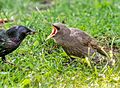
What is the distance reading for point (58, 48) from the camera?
29.3 ft

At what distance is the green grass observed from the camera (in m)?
7.52

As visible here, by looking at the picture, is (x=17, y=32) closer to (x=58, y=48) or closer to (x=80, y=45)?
(x=80, y=45)

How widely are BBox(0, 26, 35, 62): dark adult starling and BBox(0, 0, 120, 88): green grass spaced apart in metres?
0.25

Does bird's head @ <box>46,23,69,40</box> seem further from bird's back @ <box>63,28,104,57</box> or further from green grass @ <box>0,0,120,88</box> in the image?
green grass @ <box>0,0,120,88</box>

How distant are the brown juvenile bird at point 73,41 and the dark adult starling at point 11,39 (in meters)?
0.39

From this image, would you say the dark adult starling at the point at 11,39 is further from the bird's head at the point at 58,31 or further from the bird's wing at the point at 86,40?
the bird's wing at the point at 86,40

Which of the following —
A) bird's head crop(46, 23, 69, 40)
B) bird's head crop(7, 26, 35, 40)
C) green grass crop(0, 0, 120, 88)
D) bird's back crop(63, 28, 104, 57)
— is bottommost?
green grass crop(0, 0, 120, 88)

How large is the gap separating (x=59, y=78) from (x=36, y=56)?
91 centimetres

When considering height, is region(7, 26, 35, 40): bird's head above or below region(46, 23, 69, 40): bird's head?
above

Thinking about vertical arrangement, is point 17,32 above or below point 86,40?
above

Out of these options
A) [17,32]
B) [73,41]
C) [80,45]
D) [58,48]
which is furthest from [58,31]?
[58,48]

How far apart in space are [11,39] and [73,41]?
2.83 ft

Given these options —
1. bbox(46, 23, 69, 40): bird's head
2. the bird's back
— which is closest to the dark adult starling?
bbox(46, 23, 69, 40): bird's head

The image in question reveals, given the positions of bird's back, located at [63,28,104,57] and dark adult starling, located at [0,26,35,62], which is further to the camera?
bird's back, located at [63,28,104,57]
